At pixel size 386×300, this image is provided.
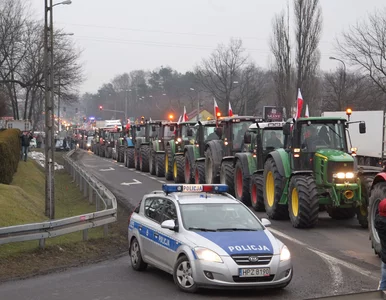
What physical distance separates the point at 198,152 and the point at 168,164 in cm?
496

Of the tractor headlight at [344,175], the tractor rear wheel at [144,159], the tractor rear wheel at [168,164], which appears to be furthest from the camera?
the tractor rear wheel at [144,159]

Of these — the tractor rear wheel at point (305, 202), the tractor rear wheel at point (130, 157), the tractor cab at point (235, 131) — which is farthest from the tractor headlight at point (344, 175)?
the tractor rear wheel at point (130, 157)

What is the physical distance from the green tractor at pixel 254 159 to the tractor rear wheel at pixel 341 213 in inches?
85.4

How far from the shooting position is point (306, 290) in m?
9.49

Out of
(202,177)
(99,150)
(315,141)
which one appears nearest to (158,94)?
(99,150)

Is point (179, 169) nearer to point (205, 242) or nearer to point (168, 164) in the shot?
point (168, 164)

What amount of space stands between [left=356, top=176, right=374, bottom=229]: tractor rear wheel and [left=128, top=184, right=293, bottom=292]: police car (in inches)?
211

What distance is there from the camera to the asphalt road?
9.30 m

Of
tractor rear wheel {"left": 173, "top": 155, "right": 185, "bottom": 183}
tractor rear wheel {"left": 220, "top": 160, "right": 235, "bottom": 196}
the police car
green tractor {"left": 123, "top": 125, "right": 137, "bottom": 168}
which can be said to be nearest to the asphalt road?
the police car

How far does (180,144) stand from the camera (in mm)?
30875

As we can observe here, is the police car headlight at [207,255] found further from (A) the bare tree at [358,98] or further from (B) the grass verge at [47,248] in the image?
(A) the bare tree at [358,98]

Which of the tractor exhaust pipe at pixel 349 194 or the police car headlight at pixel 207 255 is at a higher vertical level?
the tractor exhaust pipe at pixel 349 194

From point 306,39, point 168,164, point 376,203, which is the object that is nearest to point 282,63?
point 306,39

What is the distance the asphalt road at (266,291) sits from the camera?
9297 mm
